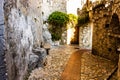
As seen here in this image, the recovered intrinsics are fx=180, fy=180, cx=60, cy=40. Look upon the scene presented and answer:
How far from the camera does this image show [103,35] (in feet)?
32.8

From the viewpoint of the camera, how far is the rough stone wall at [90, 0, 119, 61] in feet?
30.1

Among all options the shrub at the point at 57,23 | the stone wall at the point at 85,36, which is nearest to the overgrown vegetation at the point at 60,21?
the shrub at the point at 57,23

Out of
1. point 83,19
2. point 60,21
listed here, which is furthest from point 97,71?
point 83,19

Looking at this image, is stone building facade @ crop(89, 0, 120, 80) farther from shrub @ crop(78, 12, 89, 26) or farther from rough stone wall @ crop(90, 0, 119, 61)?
shrub @ crop(78, 12, 89, 26)

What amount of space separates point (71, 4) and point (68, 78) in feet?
36.2

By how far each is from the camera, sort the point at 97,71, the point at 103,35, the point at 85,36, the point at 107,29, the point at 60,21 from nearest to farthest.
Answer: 1. the point at 97,71
2. the point at 107,29
3. the point at 103,35
4. the point at 60,21
5. the point at 85,36

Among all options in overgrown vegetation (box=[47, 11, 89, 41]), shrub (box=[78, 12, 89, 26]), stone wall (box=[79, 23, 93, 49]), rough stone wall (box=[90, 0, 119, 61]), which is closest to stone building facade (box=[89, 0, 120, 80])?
rough stone wall (box=[90, 0, 119, 61])

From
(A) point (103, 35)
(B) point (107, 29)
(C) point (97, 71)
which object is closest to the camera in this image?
(C) point (97, 71)

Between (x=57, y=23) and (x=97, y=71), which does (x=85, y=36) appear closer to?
(x=57, y=23)

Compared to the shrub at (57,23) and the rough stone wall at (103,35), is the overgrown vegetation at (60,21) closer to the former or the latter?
the shrub at (57,23)

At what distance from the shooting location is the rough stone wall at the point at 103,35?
9.18m

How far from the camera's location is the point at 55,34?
603 inches

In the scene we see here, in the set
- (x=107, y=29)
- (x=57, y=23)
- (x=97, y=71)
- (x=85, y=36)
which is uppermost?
(x=57, y=23)

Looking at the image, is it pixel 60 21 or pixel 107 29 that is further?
pixel 60 21
